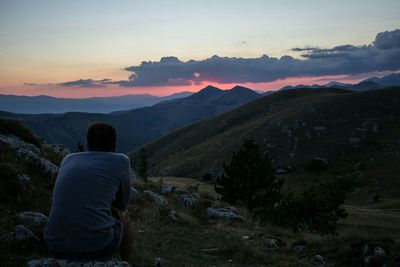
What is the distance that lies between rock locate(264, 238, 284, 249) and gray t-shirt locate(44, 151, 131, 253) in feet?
30.5

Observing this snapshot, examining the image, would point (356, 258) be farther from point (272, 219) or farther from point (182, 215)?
point (272, 219)

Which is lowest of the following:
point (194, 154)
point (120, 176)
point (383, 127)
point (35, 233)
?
point (194, 154)

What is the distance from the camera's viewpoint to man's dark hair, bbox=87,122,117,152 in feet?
20.7

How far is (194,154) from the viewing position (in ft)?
515

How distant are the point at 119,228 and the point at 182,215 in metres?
10.9

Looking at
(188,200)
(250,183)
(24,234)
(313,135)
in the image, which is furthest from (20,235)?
(313,135)

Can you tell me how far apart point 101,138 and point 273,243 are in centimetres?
985

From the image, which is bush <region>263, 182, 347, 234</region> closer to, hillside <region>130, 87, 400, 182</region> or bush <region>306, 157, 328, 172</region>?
bush <region>306, 157, 328, 172</region>

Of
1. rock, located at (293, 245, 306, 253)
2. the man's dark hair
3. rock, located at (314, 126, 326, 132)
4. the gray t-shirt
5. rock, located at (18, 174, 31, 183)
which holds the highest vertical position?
the man's dark hair

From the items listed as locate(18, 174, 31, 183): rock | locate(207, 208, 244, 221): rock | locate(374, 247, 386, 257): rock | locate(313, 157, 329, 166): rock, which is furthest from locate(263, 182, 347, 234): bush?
locate(313, 157, 329, 166): rock

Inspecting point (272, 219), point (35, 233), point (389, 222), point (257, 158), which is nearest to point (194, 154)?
point (389, 222)

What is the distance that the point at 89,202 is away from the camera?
5.89 meters

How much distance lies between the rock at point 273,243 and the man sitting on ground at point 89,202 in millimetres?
8996

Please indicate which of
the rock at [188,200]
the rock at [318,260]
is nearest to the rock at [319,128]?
the rock at [188,200]
